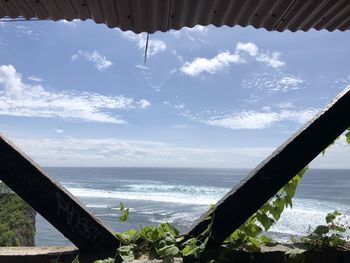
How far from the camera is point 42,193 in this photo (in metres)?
2.60

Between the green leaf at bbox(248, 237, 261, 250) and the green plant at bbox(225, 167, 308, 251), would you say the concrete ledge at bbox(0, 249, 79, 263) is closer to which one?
the green plant at bbox(225, 167, 308, 251)

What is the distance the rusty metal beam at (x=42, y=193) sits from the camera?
A: 8.49 feet

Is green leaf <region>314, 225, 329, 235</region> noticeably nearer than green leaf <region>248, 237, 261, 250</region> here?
No

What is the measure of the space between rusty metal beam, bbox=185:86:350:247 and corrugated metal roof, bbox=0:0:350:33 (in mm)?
570

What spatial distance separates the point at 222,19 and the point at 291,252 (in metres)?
1.61

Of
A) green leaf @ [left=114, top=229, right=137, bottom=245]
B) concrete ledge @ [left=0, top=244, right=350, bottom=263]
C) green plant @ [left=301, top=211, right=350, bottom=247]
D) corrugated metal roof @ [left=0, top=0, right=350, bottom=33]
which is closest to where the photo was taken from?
corrugated metal roof @ [left=0, top=0, right=350, bottom=33]

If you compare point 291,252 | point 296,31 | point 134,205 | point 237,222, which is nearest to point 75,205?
point 237,222

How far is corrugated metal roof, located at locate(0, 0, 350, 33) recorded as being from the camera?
245 cm

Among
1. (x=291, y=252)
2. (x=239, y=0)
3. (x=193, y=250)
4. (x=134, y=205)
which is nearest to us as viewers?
(x=239, y=0)

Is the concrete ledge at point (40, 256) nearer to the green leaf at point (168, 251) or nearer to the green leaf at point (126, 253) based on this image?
the green leaf at point (126, 253)

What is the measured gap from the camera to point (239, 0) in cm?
241

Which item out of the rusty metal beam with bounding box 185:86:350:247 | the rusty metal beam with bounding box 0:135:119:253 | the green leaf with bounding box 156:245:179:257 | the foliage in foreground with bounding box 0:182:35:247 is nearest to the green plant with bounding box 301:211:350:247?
the rusty metal beam with bounding box 185:86:350:247

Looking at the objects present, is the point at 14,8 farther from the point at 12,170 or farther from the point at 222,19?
the point at 222,19

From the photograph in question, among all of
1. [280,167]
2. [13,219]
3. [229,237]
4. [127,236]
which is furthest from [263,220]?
[13,219]
